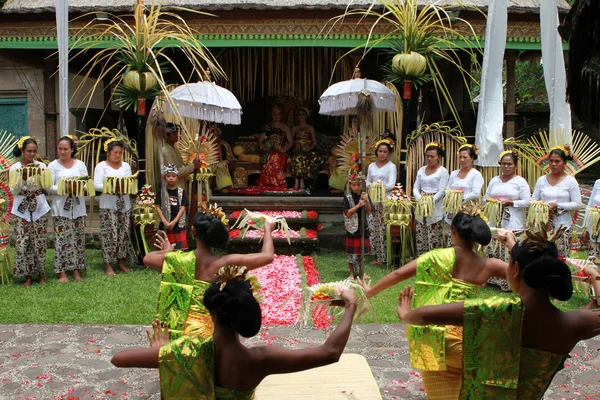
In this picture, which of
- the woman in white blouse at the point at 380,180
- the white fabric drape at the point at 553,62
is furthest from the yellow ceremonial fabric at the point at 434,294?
the white fabric drape at the point at 553,62

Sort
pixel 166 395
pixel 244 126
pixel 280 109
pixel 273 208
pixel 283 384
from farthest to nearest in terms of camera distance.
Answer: pixel 244 126 → pixel 280 109 → pixel 273 208 → pixel 283 384 → pixel 166 395

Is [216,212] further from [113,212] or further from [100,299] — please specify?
[113,212]

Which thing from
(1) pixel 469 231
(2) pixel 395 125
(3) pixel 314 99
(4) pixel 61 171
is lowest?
(1) pixel 469 231

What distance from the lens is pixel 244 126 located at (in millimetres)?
13188

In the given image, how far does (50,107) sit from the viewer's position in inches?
415

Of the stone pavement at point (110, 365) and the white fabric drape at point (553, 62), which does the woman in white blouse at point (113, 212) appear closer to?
the stone pavement at point (110, 365)

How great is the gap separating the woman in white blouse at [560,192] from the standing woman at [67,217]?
18.0 feet

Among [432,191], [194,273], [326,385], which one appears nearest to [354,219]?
[432,191]

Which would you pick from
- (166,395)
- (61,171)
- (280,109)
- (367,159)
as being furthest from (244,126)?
(166,395)

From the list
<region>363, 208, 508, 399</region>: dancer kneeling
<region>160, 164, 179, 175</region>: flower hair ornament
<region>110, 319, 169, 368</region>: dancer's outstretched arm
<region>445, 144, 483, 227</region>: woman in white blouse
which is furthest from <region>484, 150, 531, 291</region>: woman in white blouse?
<region>110, 319, 169, 368</region>: dancer's outstretched arm

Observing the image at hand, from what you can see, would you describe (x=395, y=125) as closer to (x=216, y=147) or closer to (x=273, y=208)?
(x=273, y=208)

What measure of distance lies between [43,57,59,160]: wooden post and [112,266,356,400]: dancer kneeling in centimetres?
898

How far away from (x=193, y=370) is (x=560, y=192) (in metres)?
5.60

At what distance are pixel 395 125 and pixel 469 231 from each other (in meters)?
6.16
